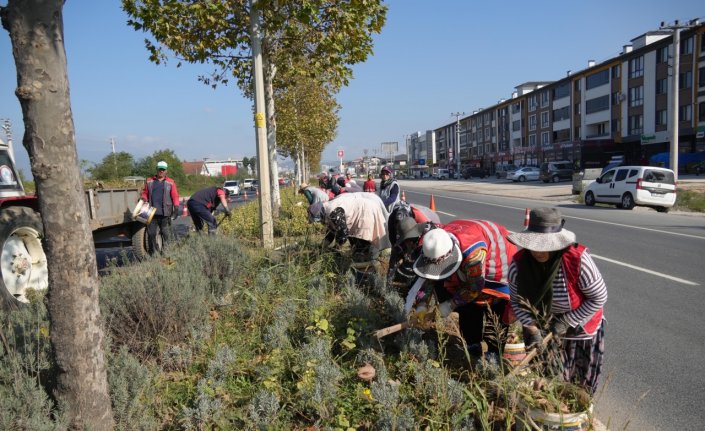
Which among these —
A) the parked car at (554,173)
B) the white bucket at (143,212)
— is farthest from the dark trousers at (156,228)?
the parked car at (554,173)

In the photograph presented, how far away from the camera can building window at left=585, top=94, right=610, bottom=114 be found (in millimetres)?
51375

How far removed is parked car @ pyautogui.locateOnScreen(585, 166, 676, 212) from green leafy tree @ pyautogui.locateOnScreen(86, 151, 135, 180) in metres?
30.6

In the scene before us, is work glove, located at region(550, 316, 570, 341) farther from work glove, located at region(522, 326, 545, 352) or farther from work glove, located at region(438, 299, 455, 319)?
work glove, located at region(438, 299, 455, 319)

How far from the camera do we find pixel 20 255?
547cm

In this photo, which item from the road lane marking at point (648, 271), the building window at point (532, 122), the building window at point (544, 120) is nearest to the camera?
the road lane marking at point (648, 271)

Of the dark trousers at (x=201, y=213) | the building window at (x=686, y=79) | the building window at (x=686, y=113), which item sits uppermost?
the building window at (x=686, y=79)

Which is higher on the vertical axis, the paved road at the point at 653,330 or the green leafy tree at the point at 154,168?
the green leafy tree at the point at 154,168

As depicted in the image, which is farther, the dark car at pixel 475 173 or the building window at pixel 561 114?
the dark car at pixel 475 173

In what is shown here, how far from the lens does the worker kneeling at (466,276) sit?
318 centimetres

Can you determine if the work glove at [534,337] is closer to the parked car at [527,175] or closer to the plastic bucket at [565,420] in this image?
the plastic bucket at [565,420]

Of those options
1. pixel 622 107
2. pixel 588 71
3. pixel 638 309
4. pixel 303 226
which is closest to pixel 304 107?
pixel 303 226

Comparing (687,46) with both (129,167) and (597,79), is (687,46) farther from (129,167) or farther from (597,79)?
(129,167)

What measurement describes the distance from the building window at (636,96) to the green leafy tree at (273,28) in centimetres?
4580

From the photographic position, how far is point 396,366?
11.1 ft
